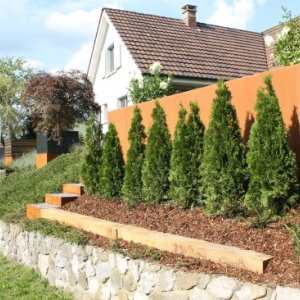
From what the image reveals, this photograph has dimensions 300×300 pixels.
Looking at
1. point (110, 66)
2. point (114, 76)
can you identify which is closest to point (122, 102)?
point (114, 76)

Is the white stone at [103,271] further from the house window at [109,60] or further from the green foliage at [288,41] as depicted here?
the house window at [109,60]

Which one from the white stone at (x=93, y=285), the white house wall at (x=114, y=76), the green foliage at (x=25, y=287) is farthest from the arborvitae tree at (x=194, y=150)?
the white house wall at (x=114, y=76)

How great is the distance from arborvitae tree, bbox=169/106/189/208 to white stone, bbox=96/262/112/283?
4.81 feet

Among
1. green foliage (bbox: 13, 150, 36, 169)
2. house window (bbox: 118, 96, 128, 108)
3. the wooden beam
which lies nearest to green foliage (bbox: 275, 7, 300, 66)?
the wooden beam

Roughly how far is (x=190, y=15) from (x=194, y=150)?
54.6 ft

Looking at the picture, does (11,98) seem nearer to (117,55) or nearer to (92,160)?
(117,55)

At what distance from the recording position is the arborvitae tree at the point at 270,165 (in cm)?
504

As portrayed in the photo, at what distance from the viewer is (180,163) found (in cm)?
615

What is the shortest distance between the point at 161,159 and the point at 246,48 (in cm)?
1630

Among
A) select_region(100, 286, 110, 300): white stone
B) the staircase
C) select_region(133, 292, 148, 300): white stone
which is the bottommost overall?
select_region(100, 286, 110, 300): white stone

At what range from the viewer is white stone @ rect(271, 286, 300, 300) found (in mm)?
3275

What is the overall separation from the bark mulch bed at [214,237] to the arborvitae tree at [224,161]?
0.76ft

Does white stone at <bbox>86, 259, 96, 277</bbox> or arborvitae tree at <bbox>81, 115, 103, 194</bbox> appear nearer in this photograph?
white stone at <bbox>86, 259, 96, 277</bbox>

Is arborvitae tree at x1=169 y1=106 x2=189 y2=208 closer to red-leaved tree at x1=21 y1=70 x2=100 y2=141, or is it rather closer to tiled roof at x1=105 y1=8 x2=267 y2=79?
red-leaved tree at x1=21 y1=70 x2=100 y2=141
